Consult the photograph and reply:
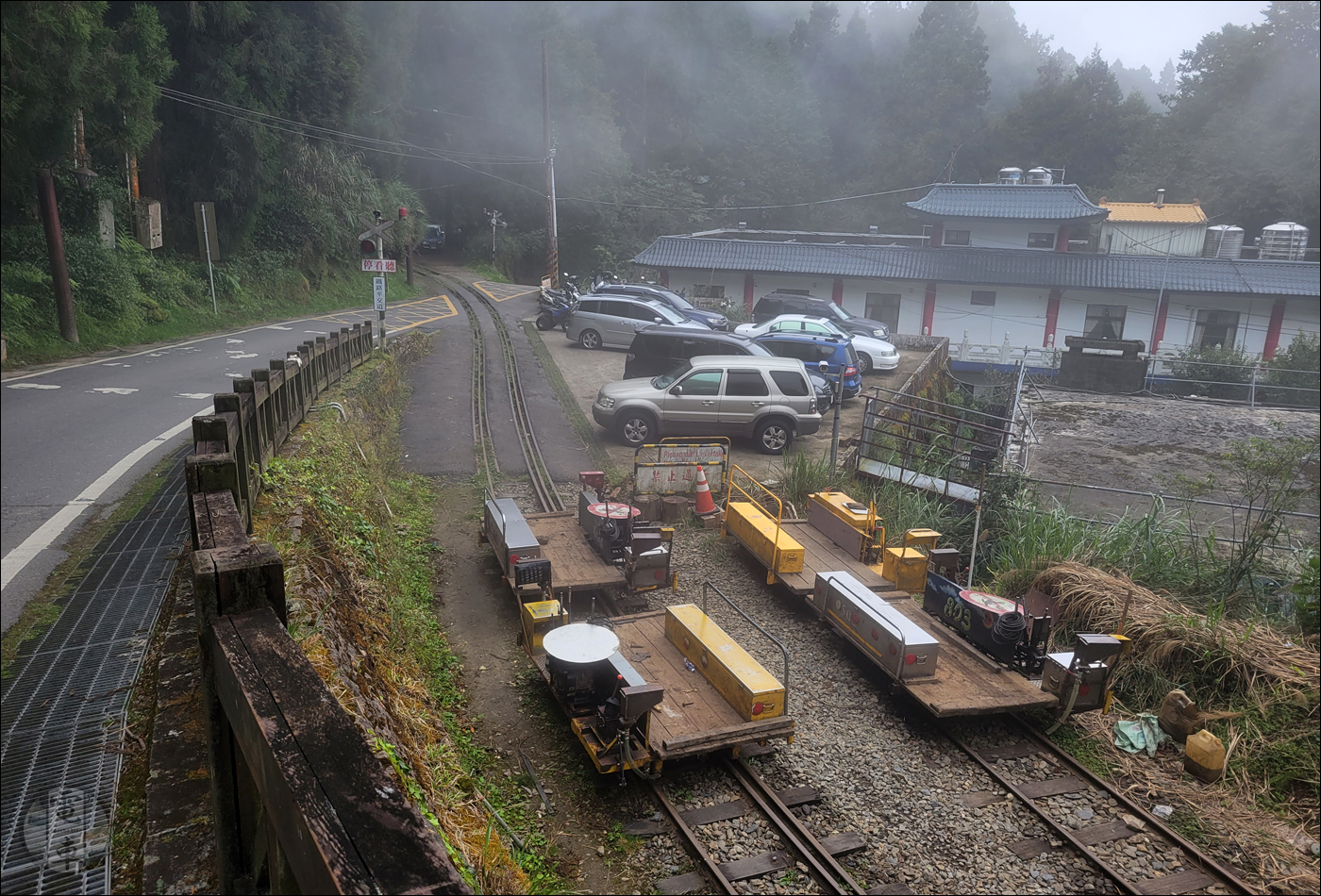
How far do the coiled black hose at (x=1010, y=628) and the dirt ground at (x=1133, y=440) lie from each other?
5.54 metres

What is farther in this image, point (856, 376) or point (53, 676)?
point (856, 376)

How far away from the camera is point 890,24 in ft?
323

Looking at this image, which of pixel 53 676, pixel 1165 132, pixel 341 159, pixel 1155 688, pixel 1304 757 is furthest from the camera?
pixel 1165 132

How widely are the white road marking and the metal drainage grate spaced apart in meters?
0.93

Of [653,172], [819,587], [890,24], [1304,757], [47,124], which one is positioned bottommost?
[1304,757]

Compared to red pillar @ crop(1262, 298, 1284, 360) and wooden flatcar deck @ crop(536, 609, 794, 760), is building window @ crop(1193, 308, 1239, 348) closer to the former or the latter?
red pillar @ crop(1262, 298, 1284, 360)

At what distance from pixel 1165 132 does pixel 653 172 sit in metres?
32.0

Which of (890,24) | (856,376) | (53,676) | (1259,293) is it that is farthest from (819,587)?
Result: (890,24)

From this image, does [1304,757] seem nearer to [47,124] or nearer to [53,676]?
[53,676]

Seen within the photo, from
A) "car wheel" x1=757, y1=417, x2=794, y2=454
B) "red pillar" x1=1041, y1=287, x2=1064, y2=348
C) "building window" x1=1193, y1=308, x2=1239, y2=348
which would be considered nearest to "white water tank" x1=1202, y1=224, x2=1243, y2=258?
"building window" x1=1193, y1=308, x2=1239, y2=348

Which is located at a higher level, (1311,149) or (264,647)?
(1311,149)

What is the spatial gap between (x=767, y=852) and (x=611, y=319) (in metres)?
19.2

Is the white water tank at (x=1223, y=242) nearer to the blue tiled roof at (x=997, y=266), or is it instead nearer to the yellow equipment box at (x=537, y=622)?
the blue tiled roof at (x=997, y=266)

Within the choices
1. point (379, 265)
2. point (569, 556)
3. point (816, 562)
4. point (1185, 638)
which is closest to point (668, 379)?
point (816, 562)
